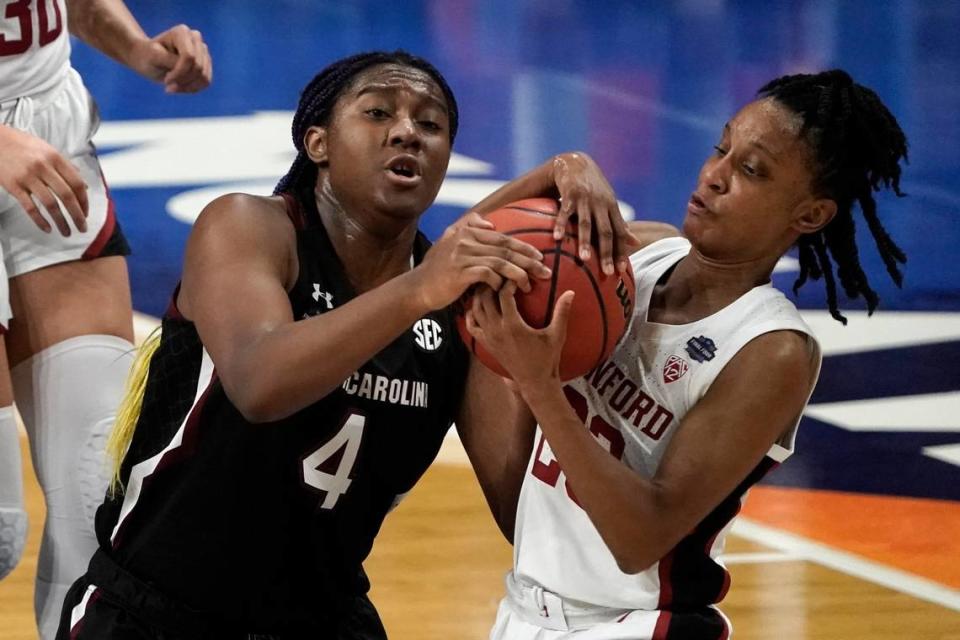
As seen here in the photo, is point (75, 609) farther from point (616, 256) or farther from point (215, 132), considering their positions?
point (215, 132)

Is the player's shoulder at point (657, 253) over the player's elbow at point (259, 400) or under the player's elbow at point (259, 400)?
over

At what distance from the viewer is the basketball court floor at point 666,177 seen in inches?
200

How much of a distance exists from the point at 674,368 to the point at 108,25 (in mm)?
2242

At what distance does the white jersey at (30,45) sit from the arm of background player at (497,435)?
4.79 ft

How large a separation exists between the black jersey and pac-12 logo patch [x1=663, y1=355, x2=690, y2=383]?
507 mm

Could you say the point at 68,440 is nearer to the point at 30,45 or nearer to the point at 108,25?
the point at 30,45

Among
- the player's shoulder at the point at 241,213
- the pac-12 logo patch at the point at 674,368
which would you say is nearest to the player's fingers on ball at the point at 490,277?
the pac-12 logo patch at the point at 674,368

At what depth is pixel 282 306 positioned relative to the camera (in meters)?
2.96

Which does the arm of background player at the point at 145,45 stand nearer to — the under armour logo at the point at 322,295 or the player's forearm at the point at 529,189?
the under armour logo at the point at 322,295

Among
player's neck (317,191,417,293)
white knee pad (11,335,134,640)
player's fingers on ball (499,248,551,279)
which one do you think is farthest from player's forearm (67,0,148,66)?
player's fingers on ball (499,248,551,279)

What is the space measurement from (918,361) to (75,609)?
15.1 feet

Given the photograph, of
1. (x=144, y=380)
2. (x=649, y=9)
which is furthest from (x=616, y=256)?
(x=649, y=9)

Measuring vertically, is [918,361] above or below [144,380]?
below

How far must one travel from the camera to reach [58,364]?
13.1 ft
